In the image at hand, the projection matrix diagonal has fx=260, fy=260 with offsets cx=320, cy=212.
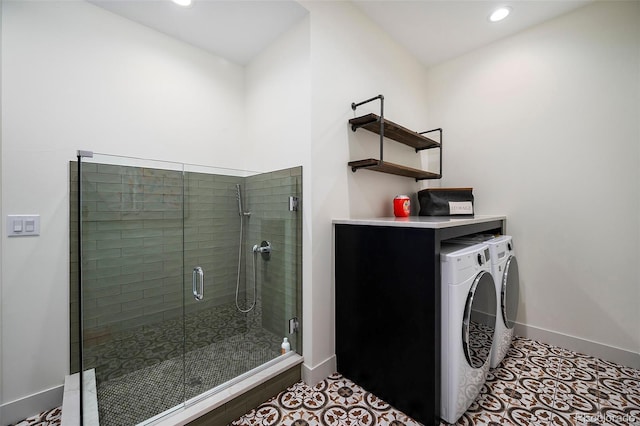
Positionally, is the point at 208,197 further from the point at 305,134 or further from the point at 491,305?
the point at 491,305

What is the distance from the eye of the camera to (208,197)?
5.82 feet

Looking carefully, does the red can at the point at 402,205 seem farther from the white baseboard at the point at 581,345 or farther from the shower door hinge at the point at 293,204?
the white baseboard at the point at 581,345

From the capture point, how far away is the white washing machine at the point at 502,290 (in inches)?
64.8

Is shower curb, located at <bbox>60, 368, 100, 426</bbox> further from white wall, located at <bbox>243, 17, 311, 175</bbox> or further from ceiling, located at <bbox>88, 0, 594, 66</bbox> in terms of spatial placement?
ceiling, located at <bbox>88, 0, 594, 66</bbox>

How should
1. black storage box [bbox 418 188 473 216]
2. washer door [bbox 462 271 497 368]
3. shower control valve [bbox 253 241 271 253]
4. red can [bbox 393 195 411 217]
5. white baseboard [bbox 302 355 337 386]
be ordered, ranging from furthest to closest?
black storage box [bbox 418 188 473 216]
red can [bbox 393 195 411 217]
shower control valve [bbox 253 241 271 253]
white baseboard [bbox 302 355 337 386]
washer door [bbox 462 271 497 368]

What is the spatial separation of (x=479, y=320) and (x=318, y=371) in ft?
3.32

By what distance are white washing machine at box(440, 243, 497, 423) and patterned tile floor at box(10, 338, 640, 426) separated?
0.53 feet

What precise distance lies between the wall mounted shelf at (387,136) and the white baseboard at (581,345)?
151cm

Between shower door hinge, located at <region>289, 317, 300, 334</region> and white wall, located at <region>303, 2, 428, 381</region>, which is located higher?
white wall, located at <region>303, 2, 428, 381</region>

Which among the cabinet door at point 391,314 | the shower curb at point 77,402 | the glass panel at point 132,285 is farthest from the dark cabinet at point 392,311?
the shower curb at point 77,402

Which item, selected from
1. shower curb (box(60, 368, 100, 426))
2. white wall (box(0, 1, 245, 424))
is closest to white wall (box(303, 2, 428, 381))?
shower curb (box(60, 368, 100, 426))

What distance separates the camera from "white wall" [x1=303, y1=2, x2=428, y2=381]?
1687mm

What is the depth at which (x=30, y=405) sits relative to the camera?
4.59 feet

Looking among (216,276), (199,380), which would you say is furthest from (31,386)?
(216,276)
